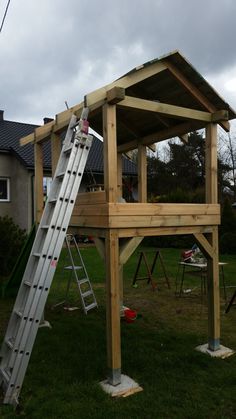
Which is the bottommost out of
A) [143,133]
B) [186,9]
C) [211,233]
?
[211,233]

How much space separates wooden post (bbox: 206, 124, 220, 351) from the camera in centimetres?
457

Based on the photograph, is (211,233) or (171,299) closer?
(211,233)

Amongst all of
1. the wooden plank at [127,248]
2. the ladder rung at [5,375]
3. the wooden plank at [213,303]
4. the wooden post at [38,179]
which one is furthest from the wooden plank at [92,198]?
the ladder rung at [5,375]

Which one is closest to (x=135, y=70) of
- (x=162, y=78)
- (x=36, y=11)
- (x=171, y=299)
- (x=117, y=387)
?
(x=162, y=78)

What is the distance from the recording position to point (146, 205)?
4.03m

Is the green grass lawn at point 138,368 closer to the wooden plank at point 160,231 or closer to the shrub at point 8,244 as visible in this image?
the shrub at point 8,244

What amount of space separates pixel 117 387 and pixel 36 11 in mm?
5605

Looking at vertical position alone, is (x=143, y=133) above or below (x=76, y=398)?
above

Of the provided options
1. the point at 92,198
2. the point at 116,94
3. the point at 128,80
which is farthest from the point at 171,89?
the point at 92,198

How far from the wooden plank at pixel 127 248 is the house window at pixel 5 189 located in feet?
48.1

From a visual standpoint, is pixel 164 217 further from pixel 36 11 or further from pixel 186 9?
pixel 36 11

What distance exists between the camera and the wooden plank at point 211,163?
4582 mm

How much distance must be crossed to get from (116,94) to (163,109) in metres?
0.81

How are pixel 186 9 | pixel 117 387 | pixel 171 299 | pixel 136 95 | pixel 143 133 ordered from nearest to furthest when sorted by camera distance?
1. pixel 117 387
2. pixel 136 95
3. pixel 186 9
4. pixel 143 133
5. pixel 171 299
